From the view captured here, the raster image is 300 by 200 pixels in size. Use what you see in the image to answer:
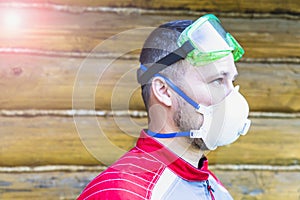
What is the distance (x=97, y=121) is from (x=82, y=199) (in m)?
1.14

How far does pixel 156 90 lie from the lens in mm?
2047

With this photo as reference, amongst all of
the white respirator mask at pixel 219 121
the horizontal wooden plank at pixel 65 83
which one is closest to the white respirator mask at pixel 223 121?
the white respirator mask at pixel 219 121

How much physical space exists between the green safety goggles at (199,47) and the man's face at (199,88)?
3 centimetres

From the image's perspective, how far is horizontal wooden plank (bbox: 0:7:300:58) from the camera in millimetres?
2973

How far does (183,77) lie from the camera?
2.04 meters

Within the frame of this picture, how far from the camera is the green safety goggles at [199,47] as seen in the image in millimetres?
2037

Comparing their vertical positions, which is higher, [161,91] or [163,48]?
[163,48]

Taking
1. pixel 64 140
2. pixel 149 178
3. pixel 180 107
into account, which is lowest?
pixel 64 140

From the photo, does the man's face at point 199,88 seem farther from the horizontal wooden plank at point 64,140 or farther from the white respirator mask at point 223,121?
the horizontal wooden plank at point 64,140

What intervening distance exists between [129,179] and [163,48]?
0.46m

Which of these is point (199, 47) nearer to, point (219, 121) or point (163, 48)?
point (163, 48)

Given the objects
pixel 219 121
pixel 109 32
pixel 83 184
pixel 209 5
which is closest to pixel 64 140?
pixel 83 184

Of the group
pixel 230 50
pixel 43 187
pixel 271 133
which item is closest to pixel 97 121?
pixel 43 187

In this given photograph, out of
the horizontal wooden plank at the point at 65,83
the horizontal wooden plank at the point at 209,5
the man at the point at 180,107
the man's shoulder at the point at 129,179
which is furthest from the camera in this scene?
the horizontal wooden plank at the point at 209,5
